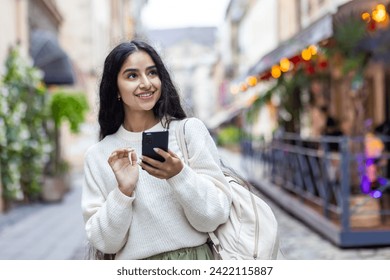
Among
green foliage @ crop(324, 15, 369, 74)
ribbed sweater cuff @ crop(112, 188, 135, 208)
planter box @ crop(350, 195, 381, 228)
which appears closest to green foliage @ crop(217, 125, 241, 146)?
green foliage @ crop(324, 15, 369, 74)

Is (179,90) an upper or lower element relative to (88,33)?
lower

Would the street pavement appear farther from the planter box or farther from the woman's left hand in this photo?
the woman's left hand

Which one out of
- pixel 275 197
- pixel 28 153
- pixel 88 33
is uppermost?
pixel 88 33

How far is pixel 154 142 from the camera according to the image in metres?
1.57

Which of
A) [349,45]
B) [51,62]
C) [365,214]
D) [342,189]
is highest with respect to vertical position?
[51,62]

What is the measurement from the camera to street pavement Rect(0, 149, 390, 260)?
18.7 ft

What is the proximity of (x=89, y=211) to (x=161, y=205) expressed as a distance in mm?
168

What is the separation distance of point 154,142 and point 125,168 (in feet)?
0.34

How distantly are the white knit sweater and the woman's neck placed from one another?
0.02m

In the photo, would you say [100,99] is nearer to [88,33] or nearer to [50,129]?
[50,129]

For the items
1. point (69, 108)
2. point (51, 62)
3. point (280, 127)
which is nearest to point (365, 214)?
point (280, 127)

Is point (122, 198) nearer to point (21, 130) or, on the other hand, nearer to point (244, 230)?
point (244, 230)
